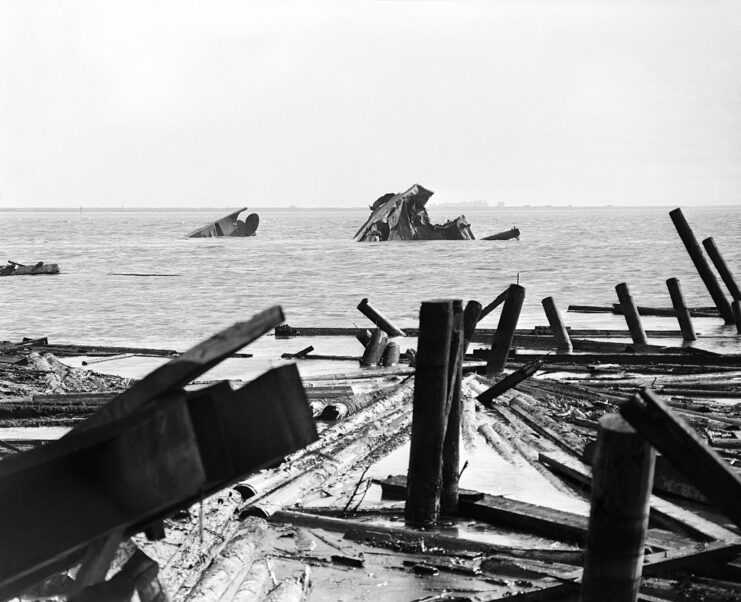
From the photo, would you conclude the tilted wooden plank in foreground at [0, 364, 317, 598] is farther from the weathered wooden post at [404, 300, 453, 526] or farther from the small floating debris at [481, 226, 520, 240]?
the small floating debris at [481, 226, 520, 240]

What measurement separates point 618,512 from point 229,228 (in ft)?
316

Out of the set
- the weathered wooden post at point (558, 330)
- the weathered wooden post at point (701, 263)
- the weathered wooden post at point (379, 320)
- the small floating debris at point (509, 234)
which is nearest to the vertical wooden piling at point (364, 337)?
the weathered wooden post at point (379, 320)

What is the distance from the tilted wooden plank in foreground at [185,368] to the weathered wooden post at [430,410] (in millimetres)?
4002

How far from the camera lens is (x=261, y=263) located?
5409cm

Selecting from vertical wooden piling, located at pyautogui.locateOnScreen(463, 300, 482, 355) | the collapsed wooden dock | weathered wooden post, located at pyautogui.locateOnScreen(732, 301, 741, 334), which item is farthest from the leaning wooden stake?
weathered wooden post, located at pyautogui.locateOnScreen(732, 301, 741, 334)

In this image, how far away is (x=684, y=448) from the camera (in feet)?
13.0

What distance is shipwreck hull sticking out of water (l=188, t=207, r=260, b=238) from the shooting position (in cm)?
9675

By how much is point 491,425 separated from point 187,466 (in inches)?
321

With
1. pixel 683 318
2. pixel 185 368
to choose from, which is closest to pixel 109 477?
pixel 185 368

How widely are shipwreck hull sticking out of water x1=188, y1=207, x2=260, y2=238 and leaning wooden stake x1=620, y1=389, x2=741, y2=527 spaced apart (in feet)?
306

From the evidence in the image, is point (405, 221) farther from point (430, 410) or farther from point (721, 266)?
point (430, 410)

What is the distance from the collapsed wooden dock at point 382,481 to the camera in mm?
2816

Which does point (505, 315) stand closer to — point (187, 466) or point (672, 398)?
point (672, 398)

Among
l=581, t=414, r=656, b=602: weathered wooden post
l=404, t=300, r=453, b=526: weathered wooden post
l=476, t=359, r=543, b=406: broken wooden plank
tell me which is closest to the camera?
l=581, t=414, r=656, b=602: weathered wooden post
